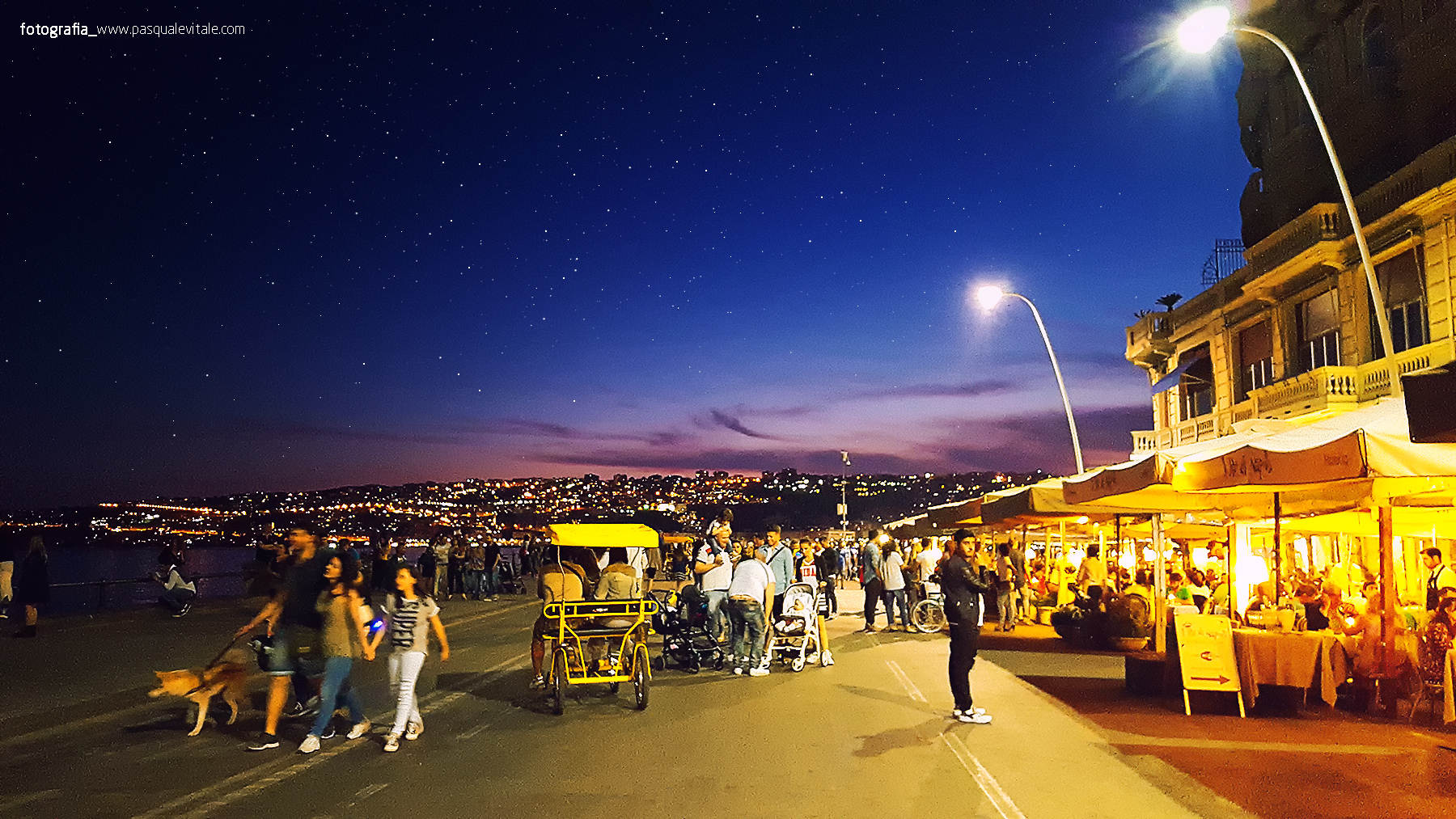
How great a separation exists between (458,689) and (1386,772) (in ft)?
31.6

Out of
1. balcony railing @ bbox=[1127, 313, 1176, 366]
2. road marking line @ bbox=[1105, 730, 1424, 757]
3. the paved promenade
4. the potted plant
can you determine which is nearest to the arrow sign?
the paved promenade

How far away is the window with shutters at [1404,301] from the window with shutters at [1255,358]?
5.14 metres

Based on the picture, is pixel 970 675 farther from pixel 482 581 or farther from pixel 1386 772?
pixel 482 581

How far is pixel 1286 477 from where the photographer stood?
30.6 feet

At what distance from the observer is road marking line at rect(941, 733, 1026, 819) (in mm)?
6848

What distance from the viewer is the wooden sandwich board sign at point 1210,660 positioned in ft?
36.6

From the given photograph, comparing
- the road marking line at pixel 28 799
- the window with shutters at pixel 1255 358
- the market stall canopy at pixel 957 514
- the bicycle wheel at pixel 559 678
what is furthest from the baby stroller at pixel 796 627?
the window with shutters at pixel 1255 358

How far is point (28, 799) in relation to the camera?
745 cm

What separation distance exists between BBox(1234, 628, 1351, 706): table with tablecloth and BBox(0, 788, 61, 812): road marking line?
10883 mm

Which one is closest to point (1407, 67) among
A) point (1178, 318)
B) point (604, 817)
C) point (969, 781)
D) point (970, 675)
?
point (1178, 318)

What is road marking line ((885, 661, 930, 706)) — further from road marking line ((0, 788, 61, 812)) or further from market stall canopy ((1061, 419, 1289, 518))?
road marking line ((0, 788, 61, 812))

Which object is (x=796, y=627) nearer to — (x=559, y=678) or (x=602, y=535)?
(x=602, y=535)

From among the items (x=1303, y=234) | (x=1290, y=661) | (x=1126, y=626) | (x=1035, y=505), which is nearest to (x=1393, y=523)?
(x=1290, y=661)

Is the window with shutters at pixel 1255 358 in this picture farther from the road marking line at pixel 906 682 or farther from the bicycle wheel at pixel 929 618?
the road marking line at pixel 906 682
